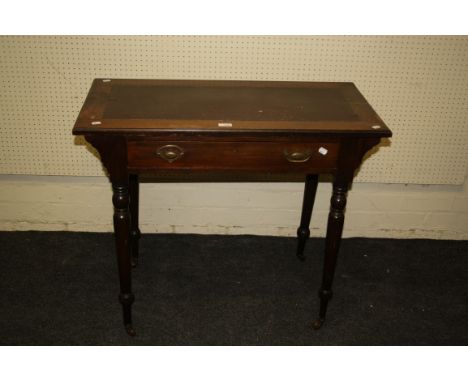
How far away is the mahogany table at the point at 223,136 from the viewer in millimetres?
1917

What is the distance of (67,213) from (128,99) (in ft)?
3.85

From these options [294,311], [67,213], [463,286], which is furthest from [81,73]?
[463,286]

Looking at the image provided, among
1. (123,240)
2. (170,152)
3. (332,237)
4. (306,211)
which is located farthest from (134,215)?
(332,237)

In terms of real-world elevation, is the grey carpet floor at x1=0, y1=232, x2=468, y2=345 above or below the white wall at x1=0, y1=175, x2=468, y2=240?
below

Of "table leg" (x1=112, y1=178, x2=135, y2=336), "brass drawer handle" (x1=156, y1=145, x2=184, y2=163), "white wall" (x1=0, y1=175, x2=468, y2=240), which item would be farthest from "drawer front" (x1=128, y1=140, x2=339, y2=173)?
"white wall" (x1=0, y1=175, x2=468, y2=240)

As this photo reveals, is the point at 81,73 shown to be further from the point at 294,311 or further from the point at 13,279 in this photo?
the point at 294,311

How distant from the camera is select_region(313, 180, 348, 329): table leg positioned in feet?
6.91

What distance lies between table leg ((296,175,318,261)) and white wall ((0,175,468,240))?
0.68ft

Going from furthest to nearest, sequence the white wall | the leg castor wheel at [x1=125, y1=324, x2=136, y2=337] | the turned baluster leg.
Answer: the white wall
the turned baluster leg
the leg castor wheel at [x1=125, y1=324, x2=136, y2=337]

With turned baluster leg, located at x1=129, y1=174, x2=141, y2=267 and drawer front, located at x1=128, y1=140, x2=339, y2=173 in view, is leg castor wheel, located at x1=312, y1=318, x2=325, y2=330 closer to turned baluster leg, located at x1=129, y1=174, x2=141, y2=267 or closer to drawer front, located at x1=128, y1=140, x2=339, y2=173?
drawer front, located at x1=128, y1=140, x2=339, y2=173

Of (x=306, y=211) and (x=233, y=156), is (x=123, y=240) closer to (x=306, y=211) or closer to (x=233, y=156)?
(x=233, y=156)

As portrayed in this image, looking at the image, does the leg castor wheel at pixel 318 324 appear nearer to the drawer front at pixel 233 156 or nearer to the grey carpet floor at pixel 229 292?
the grey carpet floor at pixel 229 292

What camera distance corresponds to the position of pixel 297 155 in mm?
1991

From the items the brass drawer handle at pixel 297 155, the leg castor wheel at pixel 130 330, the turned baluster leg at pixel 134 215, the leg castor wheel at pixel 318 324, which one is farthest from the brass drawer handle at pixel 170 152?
the leg castor wheel at pixel 318 324
